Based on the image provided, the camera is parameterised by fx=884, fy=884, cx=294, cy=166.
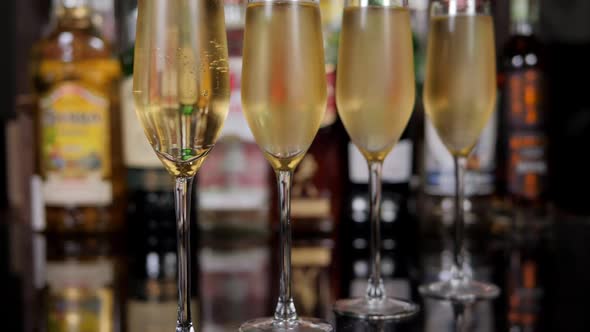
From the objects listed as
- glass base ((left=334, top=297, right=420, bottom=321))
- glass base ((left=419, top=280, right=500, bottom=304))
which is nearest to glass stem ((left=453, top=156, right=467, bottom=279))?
glass base ((left=419, top=280, right=500, bottom=304))

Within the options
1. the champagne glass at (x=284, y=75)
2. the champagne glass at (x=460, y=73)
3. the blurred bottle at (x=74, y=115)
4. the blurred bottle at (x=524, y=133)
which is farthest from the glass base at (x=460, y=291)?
the blurred bottle at (x=74, y=115)

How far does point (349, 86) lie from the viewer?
0.88 metres

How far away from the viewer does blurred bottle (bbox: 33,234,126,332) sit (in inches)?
34.7

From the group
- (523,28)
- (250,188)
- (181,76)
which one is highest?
(523,28)

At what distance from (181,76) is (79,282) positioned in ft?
1.57

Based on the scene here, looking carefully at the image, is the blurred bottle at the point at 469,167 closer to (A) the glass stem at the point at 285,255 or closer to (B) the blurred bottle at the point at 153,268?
(B) the blurred bottle at the point at 153,268

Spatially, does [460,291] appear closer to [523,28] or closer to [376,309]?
[376,309]

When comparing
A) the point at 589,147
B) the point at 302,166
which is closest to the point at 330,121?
the point at 302,166

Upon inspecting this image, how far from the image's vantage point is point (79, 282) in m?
1.09

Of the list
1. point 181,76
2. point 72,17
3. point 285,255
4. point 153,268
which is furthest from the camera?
point 72,17

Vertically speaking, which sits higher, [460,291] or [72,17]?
[72,17]

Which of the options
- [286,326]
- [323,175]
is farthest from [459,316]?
[323,175]

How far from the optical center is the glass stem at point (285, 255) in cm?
80

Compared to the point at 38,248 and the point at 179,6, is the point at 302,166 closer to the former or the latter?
the point at 38,248
